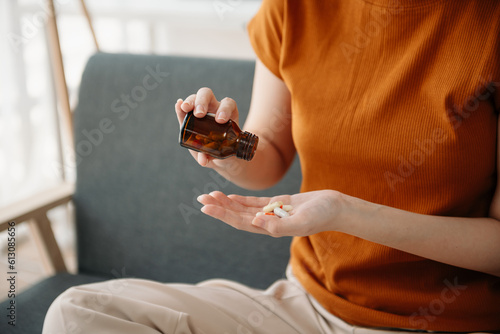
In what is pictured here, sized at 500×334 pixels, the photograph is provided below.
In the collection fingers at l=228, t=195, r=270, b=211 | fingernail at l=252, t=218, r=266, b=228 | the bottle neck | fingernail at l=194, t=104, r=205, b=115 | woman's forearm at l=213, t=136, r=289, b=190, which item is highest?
fingernail at l=194, t=104, r=205, b=115

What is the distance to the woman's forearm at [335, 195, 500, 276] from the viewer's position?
787 mm

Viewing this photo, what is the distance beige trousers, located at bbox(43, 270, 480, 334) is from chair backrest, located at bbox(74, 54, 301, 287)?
43cm

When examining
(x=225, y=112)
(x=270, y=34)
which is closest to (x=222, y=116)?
(x=225, y=112)

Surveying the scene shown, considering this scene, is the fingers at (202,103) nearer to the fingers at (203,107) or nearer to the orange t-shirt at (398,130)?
the fingers at (203,107)

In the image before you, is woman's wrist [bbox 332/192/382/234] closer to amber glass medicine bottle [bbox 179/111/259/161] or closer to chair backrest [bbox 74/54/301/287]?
amber glass medicine bottle [bbox 179/111/259/161]

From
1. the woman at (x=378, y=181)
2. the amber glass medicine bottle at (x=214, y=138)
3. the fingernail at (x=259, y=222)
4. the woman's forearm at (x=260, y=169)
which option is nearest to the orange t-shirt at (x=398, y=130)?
the woman at (x=378, y=181)

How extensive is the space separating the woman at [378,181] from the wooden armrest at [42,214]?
57cm

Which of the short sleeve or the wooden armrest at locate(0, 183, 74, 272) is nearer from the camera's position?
the short sleeve

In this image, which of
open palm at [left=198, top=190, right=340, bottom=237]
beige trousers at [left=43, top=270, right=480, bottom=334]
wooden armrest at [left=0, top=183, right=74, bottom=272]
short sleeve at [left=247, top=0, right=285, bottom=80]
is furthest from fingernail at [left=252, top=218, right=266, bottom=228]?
wooden armrest at [left=0, top=183, right=74, bottom=272]

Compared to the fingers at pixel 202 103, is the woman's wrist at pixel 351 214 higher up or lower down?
lower down

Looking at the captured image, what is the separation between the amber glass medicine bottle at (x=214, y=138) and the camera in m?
0.77

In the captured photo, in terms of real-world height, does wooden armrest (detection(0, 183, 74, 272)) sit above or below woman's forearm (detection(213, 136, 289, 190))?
below

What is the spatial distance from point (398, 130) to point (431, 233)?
199mm

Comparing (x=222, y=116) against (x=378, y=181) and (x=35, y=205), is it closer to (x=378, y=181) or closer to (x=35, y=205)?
(x=378, y=181)
